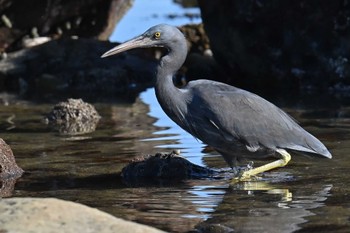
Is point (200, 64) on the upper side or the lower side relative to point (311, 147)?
upper

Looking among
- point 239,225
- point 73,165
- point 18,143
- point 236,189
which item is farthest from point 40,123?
point 239,225

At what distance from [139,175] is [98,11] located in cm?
985

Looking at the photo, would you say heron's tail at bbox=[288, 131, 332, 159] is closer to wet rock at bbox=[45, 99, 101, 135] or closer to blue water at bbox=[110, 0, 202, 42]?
wet rock at bbox=[45, 99, 101, 135]

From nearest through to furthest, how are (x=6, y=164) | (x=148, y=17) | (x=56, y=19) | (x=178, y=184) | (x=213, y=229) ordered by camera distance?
(x=213, y=229), (x=178, y=184), (x=6, y=164), (x=56, y=19), (x=148, y=17)

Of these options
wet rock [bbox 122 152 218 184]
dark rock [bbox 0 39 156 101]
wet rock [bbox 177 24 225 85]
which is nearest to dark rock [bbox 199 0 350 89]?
wet rock [bbox 177 24 225 85]

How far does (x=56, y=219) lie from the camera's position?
614 cm

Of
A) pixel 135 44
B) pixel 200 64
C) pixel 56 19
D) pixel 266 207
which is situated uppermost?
pixel 56 19

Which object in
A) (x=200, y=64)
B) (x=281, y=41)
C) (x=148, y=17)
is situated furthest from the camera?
(x=148, y=17)

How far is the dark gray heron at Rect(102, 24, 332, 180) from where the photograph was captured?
909 centimetres

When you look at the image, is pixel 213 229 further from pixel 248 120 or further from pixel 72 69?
pixel 72 69

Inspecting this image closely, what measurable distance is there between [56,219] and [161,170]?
3.18 metres

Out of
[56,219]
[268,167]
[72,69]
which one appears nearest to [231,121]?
[268,167]

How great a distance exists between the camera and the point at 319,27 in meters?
15.2

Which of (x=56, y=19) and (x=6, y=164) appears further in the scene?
(x=56, y=19)
